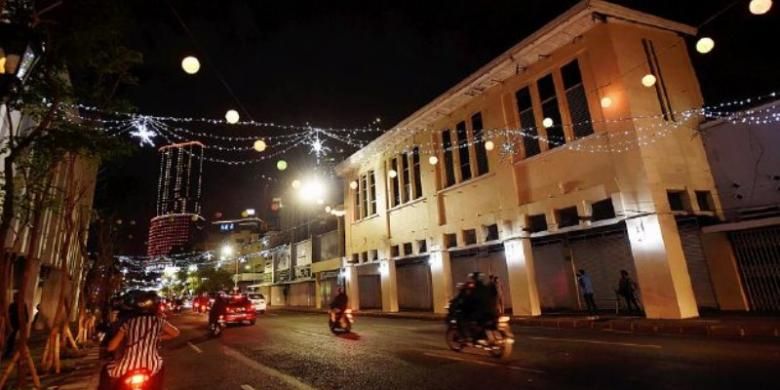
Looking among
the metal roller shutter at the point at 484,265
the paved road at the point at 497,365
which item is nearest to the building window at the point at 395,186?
the metal roller shutter at the point at 484,265

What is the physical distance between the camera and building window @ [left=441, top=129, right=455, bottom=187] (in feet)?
80.5

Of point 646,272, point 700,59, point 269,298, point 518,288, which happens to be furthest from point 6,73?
point 269,298

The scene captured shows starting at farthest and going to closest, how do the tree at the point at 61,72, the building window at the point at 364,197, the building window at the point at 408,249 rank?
1. the building window at the point at 364,197
2. the building window at the point at 408,249
3. the tree at the point at 61,72

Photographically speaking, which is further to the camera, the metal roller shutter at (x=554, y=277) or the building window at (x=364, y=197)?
the building window at (x=364, y=197)

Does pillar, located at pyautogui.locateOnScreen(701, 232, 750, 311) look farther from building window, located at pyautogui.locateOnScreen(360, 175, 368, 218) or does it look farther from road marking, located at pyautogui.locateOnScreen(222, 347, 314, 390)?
building window, located at pyautogui.locateOnScreen(360, 175, 368, 218)

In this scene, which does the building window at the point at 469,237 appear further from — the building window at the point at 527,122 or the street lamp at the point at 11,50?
the street lamp at the point at 11,50

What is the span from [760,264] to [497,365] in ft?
37.2

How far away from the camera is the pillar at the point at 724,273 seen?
47.0ft

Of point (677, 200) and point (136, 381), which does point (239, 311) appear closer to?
point (136, 381)

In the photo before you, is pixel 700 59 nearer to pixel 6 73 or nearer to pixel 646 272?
pixel 646 272

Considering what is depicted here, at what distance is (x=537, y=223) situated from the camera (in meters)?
19.6

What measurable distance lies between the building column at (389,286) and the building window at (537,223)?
454 inches

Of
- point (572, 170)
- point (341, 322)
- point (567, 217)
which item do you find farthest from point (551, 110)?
point (341, 322)

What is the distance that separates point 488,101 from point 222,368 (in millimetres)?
17008
